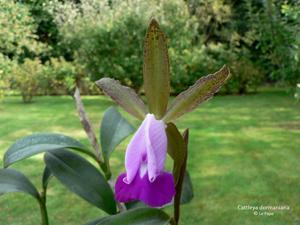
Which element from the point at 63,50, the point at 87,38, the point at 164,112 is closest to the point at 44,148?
the point at 164,112

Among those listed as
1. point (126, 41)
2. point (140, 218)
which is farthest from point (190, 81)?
point (140, 218)

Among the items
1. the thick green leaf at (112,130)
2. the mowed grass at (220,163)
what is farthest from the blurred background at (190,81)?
the thick green leaf at (112,130)

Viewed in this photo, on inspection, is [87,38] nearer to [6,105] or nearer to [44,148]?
[6,105]

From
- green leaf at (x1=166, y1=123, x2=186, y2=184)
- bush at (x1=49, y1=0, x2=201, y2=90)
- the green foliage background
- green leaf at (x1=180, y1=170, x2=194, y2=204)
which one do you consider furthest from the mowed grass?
green leaf at (x1=166, y1=123, x2=186, y2=184)

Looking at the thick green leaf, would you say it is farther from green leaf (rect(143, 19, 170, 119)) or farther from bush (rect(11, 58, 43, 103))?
bush (rect(11, 58, 43, 103))

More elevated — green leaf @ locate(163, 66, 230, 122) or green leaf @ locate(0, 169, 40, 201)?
green leaf @ locate(163, 66, 230, 122)

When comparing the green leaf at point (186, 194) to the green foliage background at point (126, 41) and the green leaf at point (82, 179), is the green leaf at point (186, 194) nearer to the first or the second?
the green leaf at point (82, 179)
